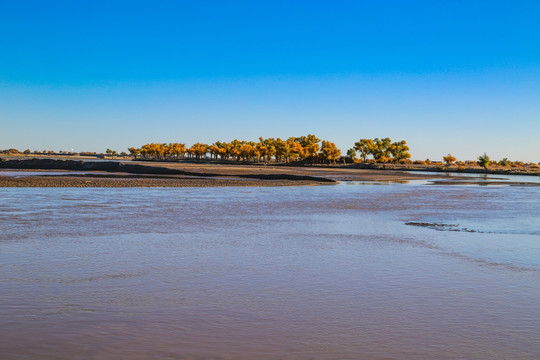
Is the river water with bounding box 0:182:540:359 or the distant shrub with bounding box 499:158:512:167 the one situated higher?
the distant shrub with bounding box 499:158:512:167

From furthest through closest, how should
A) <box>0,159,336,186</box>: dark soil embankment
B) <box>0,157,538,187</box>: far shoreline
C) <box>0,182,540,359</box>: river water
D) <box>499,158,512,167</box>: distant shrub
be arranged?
<box>499,158,512,167</box>: distant shrub → <box>0,159,336,186</box>: dark soil embankment → <box>0,157,538,187</box>: far shoreline → <box>0,182,540,359</box>: river water

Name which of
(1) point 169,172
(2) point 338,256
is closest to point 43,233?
(2) point 338,256

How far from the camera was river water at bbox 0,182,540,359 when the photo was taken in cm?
587

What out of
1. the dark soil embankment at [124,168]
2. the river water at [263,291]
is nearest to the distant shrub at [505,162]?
the dark soil embankment at [124,168]

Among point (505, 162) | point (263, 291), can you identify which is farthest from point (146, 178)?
point (505, 162)

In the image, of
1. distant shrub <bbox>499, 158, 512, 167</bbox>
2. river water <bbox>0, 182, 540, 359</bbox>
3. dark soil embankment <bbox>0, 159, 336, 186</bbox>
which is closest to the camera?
river water <bbox>0, 182, 540, 359</bbox>

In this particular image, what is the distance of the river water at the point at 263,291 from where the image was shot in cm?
587

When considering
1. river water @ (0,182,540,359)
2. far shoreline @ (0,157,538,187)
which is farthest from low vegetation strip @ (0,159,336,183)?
river water @ (0,182,540,359)

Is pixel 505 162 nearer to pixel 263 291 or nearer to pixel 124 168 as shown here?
pixel 124 168

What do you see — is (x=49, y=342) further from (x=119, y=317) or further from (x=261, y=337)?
(x=261, y=337)

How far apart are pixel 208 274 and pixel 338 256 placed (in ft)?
12.3

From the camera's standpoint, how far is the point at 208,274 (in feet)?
30.9

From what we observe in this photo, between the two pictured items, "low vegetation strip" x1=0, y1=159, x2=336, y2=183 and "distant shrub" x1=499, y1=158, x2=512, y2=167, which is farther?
"distant shrub" x1=499, y1=158, x2=512, y2=167

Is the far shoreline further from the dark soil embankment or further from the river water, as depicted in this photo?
the river water
